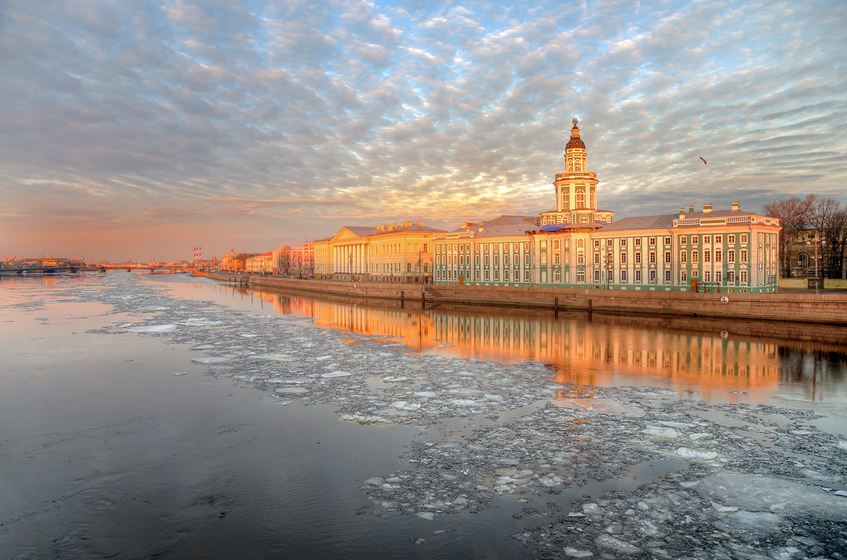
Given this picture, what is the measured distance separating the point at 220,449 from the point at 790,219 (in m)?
71.8

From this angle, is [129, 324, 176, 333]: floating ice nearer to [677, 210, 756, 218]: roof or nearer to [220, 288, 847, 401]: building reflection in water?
[220, 288, 847, 401]: building reflection in water

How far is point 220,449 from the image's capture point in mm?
11914

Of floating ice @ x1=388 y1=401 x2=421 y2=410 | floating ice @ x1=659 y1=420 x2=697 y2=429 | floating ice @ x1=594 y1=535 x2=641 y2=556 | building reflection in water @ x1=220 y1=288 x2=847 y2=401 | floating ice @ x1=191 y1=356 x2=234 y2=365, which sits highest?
floating ice @ x1=191 y1=356 x2=234 y2=365

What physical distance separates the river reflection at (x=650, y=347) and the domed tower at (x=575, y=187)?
22.5 m

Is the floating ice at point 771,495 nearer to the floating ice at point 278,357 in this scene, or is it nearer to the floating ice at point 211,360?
the floating ice at point 278,357

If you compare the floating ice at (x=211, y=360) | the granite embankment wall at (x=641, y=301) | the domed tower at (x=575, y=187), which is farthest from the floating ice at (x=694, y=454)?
the domed tower at (x=575, y=187)

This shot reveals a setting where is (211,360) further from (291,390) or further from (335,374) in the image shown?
(291,390)

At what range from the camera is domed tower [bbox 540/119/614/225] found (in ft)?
223

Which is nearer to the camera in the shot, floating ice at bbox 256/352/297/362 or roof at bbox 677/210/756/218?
floating ice at bbox 256/352/297/362

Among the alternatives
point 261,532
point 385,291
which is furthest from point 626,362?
point 385,291

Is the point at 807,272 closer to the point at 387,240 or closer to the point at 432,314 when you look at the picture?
the point at 432,314

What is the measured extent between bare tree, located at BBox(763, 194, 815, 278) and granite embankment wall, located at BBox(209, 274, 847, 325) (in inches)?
1169

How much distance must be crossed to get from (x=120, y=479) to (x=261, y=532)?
3.75 metres

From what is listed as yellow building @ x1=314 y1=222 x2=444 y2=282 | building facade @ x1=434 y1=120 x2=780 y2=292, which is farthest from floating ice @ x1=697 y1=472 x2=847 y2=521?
yellow building @ x1=314 y1=222 x2=444 y2=282
